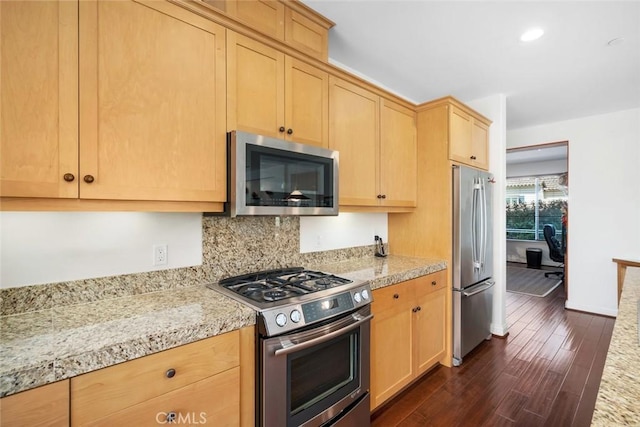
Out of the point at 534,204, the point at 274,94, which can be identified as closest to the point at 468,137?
the point at 274,94

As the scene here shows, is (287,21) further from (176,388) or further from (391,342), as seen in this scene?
(391,342)

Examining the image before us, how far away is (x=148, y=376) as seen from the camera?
3.41 feet

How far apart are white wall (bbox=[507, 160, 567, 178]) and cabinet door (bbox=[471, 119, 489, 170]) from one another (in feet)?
17.4

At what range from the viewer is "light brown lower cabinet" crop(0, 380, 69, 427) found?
0.81 metres

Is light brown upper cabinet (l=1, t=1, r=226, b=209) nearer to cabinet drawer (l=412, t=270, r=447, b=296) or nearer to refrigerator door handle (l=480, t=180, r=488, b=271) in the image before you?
cabinet drawer (l=412, t=270, r=447, b=296)

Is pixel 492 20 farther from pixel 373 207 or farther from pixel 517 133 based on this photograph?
pixel 517 133

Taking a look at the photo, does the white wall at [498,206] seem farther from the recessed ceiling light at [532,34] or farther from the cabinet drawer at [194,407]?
the cabinet drawer at [194,407]

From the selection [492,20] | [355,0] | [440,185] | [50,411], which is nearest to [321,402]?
[50,411]

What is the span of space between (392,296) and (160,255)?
4.88 ft

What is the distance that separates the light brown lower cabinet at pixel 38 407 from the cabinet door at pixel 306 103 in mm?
1506

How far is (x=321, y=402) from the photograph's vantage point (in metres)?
1.50

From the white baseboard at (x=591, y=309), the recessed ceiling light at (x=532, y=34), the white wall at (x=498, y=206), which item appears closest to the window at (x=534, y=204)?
the white baseboard at (x=591, y=309)

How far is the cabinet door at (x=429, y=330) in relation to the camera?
2.31 meters

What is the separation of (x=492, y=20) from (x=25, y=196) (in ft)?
9.04
